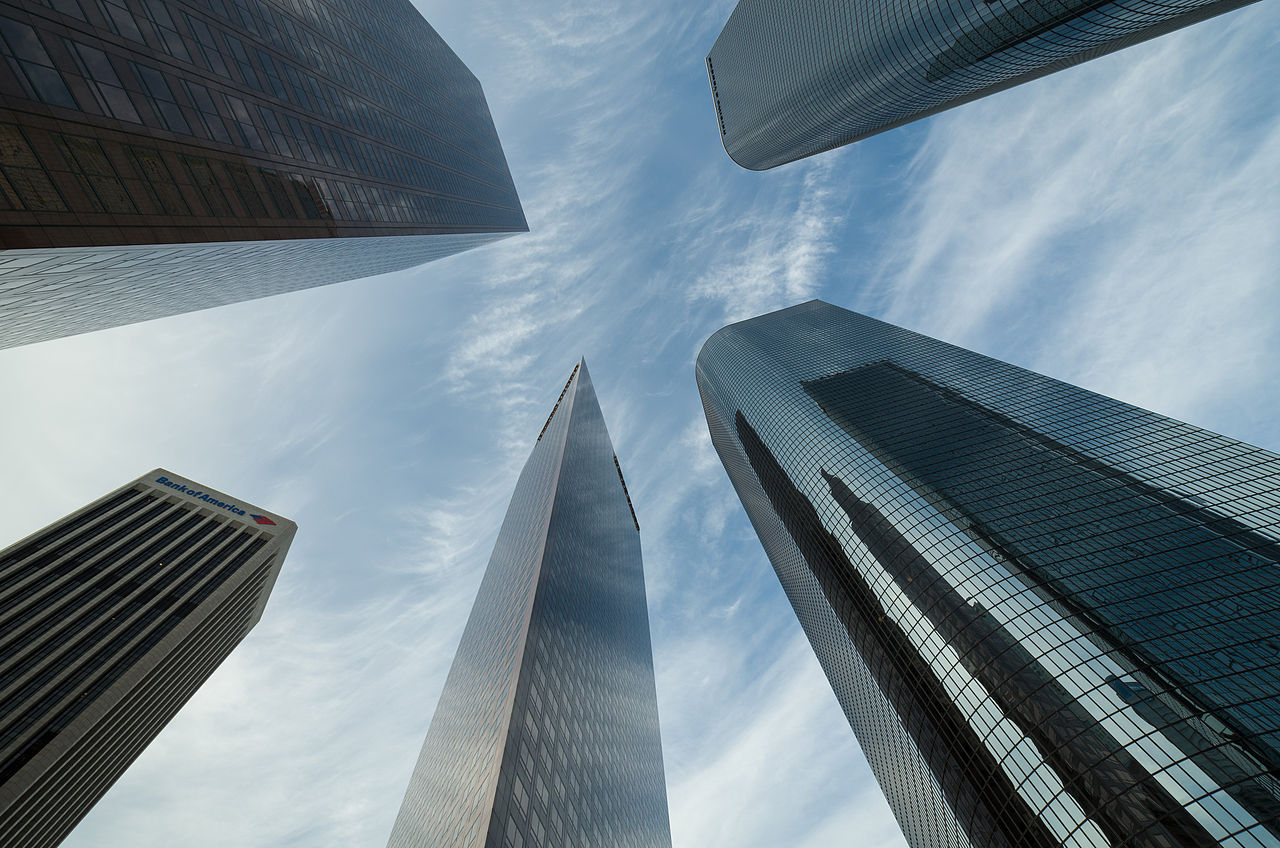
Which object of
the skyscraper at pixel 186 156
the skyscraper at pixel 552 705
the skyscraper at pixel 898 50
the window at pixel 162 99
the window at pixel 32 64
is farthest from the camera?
the skyscraper at pixel 898 50

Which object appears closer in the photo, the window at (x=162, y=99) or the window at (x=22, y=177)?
the window at (x=22, y=177)

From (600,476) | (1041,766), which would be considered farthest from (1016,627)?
(600,476)

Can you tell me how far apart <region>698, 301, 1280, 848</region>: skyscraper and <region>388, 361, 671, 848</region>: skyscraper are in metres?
36.0

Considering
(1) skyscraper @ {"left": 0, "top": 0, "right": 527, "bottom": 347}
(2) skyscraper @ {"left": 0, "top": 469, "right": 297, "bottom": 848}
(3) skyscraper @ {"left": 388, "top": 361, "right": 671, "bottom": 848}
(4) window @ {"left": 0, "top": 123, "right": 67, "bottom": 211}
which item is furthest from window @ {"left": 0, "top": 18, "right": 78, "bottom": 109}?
(2) skyscraper @ {"left": 0, "top": 469, "right": 297, "bottom": 848}

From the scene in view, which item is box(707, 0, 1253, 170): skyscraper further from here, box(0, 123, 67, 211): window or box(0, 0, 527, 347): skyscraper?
box(0, 123, 67, 211): window

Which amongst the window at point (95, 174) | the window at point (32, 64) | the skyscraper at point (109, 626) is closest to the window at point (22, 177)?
the window at point (95, 174)

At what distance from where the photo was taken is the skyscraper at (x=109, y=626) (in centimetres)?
4769

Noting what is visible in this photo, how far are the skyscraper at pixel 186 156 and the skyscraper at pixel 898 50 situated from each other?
70.4 m

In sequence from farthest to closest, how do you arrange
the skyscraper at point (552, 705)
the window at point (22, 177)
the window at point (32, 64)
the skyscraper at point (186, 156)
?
the skyscraper at point (552, 705) → the skyscraper at point (186, 156) → the window at point (32, 64) → the window at point (22, 177)

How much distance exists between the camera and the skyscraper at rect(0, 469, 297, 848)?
47688 mm

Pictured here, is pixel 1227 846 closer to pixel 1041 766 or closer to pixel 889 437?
pixel 1041 766

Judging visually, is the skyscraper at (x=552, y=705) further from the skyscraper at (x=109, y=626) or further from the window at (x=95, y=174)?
the window at (x=95, y=174)

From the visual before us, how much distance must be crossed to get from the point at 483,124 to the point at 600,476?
287 feet

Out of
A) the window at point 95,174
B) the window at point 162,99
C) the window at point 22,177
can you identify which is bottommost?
the window at point 22,177
